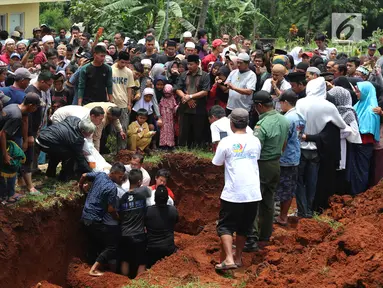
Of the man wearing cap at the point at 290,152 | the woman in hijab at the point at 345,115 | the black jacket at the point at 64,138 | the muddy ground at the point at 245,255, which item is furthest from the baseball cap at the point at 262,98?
the black jacket at the point at 64,138

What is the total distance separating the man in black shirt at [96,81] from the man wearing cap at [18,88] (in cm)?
205

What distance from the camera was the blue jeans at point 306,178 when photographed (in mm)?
12531

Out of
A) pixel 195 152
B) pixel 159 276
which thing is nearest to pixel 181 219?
pixel 195 152

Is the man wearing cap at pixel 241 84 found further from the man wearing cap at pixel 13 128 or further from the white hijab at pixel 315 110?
the man wearing cap at pixel 13 128

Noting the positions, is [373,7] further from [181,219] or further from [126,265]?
[126,265]

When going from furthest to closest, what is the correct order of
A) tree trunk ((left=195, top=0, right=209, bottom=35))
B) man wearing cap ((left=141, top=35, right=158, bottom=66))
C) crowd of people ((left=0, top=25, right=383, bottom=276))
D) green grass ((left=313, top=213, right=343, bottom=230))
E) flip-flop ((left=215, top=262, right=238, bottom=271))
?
tree trunk ((left=195, top=0, right=209, bottom=35)), man wearing cap ((left=141, top=35, right=158, bottom=66)), green grass ((left=313, top=213, right=343, bottom=230)), crowd of people ((left=0, top=25, right=383, bottom=276)), flip-flop ((left=215, top=262, right=238, bottom=271))

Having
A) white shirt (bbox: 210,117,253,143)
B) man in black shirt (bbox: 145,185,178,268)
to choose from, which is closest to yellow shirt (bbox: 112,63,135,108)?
white shirt (bbox: 210,117,253,143)

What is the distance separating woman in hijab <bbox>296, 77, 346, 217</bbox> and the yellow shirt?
12.2ft

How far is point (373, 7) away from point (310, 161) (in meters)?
26.4

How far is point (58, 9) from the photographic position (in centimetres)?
3984

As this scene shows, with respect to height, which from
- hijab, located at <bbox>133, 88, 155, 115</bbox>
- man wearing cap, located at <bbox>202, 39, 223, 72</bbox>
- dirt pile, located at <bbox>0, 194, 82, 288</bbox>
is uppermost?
man wearing cap, located at <bbox>202, 39, 223, 72</bbox>

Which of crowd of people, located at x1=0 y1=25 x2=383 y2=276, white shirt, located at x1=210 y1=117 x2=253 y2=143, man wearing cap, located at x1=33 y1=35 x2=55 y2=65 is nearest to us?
crowd of people, located at x1=0 y1=25 x2=383 y2=276

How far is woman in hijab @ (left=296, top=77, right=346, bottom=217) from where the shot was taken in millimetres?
12531

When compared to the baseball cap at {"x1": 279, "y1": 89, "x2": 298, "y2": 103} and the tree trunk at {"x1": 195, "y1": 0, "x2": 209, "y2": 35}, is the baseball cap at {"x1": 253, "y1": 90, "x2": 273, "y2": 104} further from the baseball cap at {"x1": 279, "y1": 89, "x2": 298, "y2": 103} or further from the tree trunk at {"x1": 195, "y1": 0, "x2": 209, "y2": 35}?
the tree trunk at {"x1": 195, "y1": 0, "x2": 209, "y2": 35}
